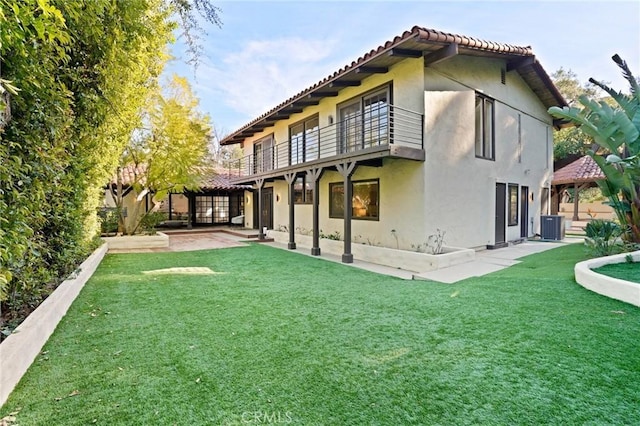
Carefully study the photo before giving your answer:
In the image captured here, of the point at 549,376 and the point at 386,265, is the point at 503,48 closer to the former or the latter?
the point at 386,265

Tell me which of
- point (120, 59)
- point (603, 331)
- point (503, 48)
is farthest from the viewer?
point (503, 48)

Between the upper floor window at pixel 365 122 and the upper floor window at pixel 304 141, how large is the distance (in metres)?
1.93

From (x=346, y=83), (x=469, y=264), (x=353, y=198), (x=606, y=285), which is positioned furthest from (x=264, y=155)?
(x=606, y=285)

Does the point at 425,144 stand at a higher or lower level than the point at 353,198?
higher

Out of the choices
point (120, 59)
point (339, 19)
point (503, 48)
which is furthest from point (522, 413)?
point (339, 19)

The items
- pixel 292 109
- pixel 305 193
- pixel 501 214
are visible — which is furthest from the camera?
pixel 305 193

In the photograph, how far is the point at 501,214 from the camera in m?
12.6

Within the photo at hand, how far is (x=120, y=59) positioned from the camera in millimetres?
5426

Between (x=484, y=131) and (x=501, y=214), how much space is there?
10.3ft

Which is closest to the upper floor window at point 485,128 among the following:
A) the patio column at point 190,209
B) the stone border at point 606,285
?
the stone border at point 606,285

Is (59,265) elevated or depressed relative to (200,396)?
elevated

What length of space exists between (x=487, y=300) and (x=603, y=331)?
1.62 m

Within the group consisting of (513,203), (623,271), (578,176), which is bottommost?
(623,271)

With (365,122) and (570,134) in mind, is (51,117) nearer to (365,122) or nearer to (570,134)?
(365,122)
